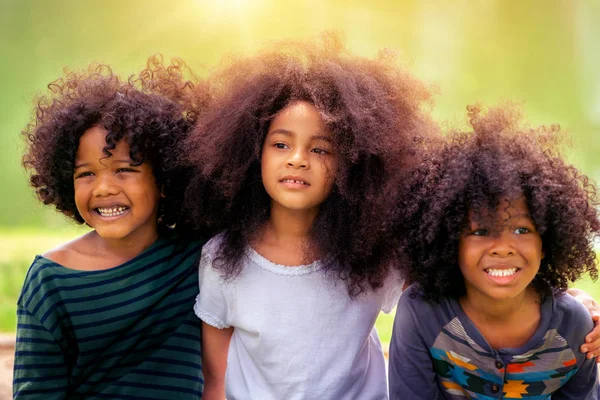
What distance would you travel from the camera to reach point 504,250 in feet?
6.49

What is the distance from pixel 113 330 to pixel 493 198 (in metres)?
1.34

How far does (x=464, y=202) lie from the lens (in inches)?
79.3

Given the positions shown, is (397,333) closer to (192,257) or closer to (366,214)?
(366,214)

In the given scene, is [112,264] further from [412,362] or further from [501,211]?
[501,211]

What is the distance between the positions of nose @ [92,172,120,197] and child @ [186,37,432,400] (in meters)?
0.27

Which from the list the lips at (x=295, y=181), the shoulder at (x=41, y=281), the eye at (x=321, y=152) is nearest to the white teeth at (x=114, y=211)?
the shoulder at (x=41, y=281)

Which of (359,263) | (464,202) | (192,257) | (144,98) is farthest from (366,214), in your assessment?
(144,98)

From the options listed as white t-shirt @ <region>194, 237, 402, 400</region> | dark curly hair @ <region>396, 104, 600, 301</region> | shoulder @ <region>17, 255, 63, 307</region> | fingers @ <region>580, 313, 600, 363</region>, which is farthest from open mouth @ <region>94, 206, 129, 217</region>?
fingers @ <region>580, 313, 600, 363</region>

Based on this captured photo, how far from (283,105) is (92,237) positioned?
0.89 meters

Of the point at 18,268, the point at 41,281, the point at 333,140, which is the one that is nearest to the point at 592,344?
the point at 333,140

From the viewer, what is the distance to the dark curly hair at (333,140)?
2137 mm

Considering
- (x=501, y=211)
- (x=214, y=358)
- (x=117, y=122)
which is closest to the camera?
(x=501, y=211)

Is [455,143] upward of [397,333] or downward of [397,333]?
upward

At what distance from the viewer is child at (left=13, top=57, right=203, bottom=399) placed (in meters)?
2.30
